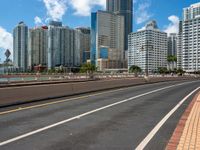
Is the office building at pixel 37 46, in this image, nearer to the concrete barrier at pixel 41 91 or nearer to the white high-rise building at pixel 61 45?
the white high-rise building at pixel 61 45

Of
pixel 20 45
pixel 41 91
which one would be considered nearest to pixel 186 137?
pixel 41 91

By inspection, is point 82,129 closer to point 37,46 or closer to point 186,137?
point 186,137

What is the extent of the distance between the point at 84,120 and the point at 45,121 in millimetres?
1341

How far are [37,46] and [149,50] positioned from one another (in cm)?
8216

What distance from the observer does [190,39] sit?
161 metres

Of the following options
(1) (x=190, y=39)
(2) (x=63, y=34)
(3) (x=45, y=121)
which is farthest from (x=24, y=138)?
(2) (x=63, y=34)

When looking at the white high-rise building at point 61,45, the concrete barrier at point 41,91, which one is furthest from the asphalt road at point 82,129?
the white high-rise building at point 61,45

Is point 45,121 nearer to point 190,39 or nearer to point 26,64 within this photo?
point 190,39

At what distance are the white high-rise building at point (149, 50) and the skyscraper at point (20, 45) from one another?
64.8 meters

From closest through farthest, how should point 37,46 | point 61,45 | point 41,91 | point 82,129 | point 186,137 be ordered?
point 186,137 → point 82,129 → point 41,91 → point 61,45 → point 37,46

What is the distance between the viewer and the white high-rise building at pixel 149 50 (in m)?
132

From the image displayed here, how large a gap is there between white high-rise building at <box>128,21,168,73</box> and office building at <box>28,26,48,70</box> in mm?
56686

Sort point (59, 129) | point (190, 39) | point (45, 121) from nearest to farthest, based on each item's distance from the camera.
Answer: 1. point (59, 129)
2. point (45, 121)
3. point (190, 39)

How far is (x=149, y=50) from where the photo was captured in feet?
441
